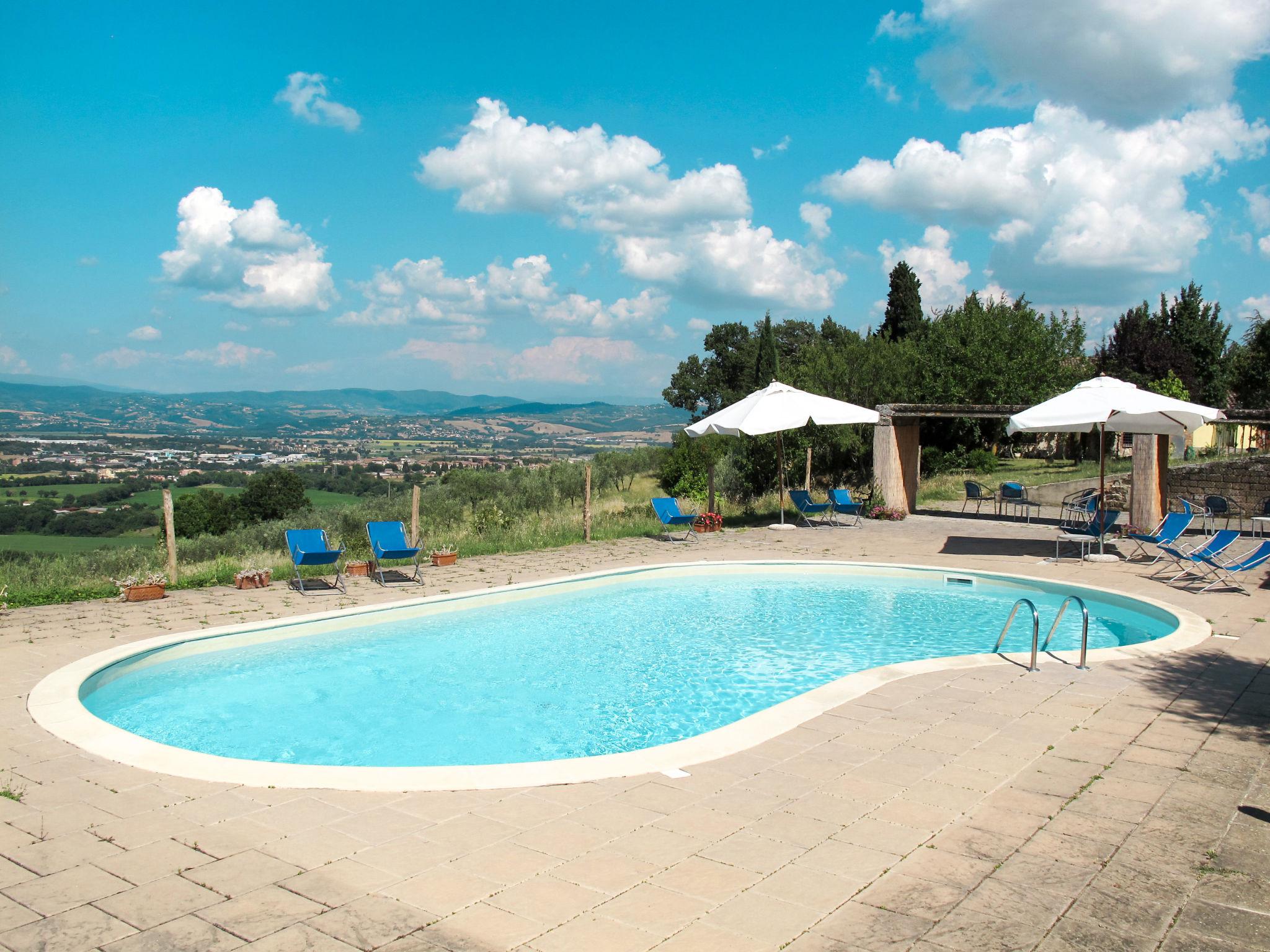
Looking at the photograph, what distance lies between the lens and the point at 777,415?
14531 mm

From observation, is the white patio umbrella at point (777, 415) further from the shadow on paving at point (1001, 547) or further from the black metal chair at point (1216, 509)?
the black metal chair at point (1216, 509)

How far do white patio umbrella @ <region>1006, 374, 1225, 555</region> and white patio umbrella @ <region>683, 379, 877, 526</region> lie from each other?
10.4 feet

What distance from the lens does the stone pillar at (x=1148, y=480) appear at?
14383 mm

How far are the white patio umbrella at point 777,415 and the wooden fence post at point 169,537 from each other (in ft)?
25.7

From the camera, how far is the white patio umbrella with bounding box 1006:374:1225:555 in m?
11.4

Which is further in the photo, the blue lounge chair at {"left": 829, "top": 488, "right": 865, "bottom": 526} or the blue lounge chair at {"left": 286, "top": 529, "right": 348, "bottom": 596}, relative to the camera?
the blue lounge chair at {"left": 829, "top": 488, "right": 865, "bottom": 526}

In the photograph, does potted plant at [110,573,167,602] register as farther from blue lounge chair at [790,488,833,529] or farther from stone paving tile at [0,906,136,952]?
blue lounge chair at [790,488,833,529]

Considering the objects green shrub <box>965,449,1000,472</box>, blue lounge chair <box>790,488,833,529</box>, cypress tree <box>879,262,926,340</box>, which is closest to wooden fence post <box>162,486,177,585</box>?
blue lounge chair <box>790,488,833,529</box>

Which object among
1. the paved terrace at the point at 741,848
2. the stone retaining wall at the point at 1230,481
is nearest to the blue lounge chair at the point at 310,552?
the paved terrace at the point at 741,848

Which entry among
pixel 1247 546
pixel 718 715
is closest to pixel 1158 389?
pixel 1247 546

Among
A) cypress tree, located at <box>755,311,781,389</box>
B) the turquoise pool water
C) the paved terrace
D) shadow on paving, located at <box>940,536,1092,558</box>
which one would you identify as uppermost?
cypress tree, located at <box>755,311,781,389</box>

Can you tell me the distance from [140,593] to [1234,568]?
12382mm

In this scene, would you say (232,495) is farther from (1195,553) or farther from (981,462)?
(1195,553)

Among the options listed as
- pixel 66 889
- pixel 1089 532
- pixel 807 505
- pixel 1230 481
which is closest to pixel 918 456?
pixel 807 505
